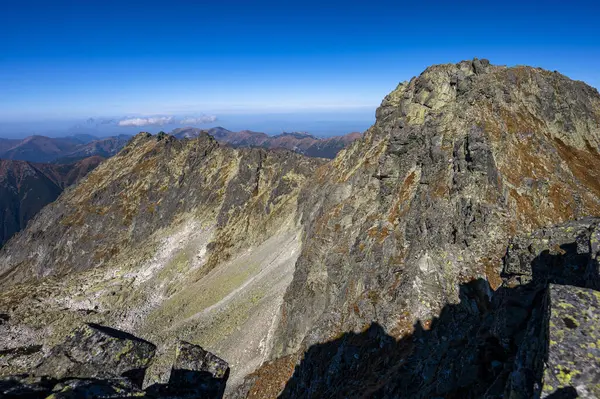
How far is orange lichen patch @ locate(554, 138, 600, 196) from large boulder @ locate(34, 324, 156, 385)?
44.3 m

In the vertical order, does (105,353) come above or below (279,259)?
above

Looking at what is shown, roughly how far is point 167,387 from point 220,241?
78203 mm

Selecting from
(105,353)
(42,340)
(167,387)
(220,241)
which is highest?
(105,353)

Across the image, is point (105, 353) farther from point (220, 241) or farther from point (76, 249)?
point (76, 249)

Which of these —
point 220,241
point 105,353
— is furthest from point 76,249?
point 105,353

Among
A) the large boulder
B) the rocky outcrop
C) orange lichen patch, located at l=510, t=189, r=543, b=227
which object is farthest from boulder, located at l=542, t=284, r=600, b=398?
orange lichen patch, located at l=510, t=189, r=543, b=227

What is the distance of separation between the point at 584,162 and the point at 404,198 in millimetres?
23657

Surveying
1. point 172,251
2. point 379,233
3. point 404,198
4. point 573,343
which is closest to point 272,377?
point 379,233

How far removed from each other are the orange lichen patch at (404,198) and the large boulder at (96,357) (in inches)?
1442

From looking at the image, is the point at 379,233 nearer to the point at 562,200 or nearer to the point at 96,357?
the point at 562,200

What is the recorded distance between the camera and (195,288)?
75562mm

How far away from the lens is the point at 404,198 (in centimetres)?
4494

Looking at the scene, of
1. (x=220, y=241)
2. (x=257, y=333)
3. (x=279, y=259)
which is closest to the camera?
(x=257, y=333)

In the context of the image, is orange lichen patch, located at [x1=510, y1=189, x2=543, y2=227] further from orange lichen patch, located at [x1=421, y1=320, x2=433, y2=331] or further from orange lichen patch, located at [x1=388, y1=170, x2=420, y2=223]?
orange lichen patch, located at [x1=388, y1=170, x2=420, y2=223]
